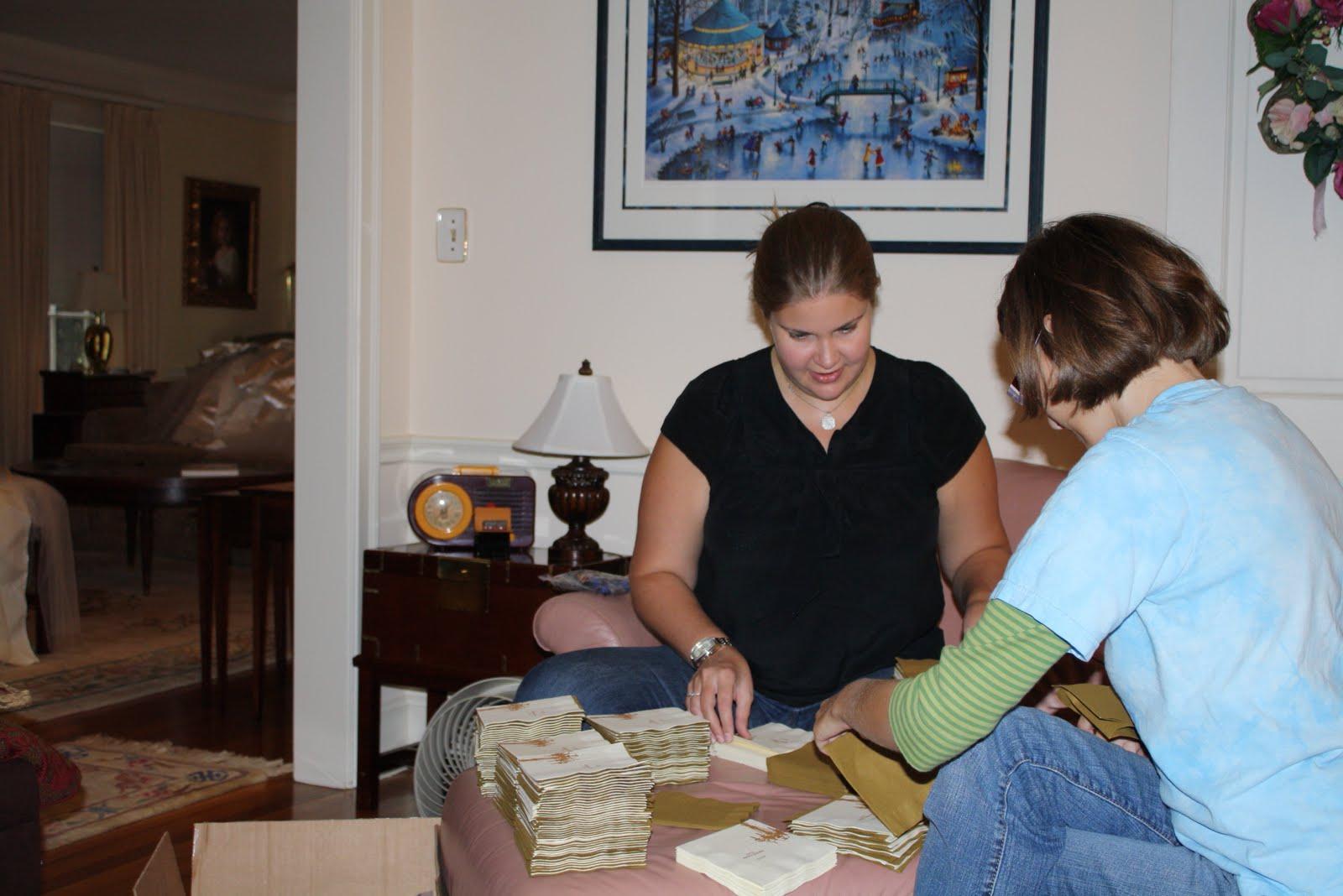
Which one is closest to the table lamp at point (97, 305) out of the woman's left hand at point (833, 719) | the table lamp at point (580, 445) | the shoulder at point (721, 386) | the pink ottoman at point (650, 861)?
the table lamp at point (580, 445)

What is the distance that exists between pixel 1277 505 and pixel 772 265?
99 cm

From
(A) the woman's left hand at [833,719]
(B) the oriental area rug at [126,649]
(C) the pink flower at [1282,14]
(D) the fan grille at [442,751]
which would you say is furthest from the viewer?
(B) the oriental area rug at [126,649]

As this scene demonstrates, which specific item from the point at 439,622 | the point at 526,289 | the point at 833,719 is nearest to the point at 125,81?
the point at 526,289

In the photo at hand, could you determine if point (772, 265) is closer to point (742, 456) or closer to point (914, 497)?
point (742, 456)

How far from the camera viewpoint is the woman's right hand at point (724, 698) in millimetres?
1818

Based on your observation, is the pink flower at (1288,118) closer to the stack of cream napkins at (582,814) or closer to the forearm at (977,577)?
the forearm at (977,577)

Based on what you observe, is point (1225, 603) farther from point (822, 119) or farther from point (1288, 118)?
point (822, 119)

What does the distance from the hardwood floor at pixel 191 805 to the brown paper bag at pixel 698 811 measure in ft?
4.42

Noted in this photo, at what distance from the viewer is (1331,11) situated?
2164 mm

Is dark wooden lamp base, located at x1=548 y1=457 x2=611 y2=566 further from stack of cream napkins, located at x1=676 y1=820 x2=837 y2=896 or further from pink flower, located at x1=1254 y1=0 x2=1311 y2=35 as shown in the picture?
pink flower, located at x1=1254 y1=0 x2=1311 y2=35

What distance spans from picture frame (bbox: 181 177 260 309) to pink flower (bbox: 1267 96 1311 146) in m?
7.50

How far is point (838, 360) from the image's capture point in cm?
196

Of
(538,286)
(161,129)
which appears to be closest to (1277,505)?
(538,286)

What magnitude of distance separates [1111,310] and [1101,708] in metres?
0.56
